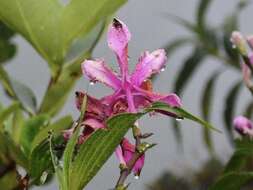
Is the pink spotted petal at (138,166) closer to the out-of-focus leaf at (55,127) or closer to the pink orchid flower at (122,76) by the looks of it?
the pink orchid flower at (122,76)

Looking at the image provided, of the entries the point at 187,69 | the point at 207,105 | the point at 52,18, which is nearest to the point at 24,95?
Answer: the point at 52,18

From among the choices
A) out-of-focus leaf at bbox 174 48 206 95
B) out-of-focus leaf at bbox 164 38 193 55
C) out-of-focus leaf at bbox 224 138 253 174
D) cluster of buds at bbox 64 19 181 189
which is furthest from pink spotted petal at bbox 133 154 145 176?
out-of-focus leaf at bbox 164 38 193 55

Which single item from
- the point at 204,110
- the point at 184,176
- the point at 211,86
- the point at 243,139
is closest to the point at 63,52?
the point at 243,139

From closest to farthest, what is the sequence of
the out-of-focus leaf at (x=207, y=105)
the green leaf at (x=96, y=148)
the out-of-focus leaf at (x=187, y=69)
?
the green leaf at (x=96, y=148) < the out-of-focus leaf at (x=207, y=105) < the out-of-focus leaf at (x=187, y=69)

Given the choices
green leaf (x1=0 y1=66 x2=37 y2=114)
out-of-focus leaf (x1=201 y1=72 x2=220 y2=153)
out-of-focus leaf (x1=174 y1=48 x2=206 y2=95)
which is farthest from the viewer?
out-of-focus leaf (x1=174 y1=48 x2=206 y2=95)

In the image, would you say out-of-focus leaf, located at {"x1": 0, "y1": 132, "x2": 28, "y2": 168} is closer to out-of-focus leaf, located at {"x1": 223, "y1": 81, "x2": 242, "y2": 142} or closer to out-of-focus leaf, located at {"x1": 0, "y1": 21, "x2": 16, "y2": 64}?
out-of-focus leaf, located at {"x1": 0, "y1": 21, "x2": 16, "y2": 64}

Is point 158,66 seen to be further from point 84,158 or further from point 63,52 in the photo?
point 63,52

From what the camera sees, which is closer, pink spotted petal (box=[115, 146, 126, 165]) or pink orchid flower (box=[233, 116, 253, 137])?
pink spotted petal (box=[115, 146, 126, 165])

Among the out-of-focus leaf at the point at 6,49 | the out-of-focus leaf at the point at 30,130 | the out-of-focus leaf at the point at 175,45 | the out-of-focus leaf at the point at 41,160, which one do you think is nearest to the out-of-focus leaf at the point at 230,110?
the out-of-focus leaf at the point at 175,45
